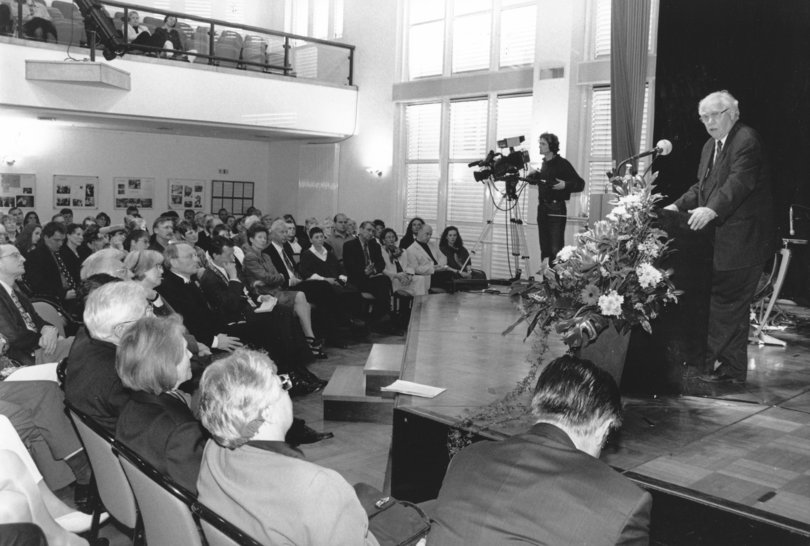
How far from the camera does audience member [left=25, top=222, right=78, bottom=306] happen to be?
611cm

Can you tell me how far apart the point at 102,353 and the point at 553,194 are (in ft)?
15.7

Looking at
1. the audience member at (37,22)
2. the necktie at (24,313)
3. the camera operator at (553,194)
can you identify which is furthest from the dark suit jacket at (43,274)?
the audience member at (37,22)

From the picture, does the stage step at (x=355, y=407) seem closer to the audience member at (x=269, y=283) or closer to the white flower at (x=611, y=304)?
the audience member at (x=269, y=283)

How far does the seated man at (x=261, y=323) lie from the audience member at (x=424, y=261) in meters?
2.86

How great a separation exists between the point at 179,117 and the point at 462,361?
7.74m

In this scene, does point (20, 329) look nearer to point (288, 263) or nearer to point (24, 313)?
point (24, 313)

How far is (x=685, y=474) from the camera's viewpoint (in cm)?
258

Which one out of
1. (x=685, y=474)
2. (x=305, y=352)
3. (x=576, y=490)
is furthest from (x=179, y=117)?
(x=576, y=490)

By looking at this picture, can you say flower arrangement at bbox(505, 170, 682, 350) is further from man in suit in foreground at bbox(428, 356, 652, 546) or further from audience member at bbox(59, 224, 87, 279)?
audience member at bbox(59, 224, 87, 279)

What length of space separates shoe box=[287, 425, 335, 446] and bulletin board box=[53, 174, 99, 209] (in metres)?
9.59

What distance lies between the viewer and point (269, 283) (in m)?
6.83

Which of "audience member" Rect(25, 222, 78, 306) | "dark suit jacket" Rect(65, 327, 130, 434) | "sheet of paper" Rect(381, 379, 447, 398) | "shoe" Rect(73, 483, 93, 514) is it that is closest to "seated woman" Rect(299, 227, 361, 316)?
"audience member" Rect(25, 222, 78, 306)

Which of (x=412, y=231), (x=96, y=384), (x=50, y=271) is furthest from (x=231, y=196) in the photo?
(x=96, y=384)

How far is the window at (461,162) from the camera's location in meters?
11.0
